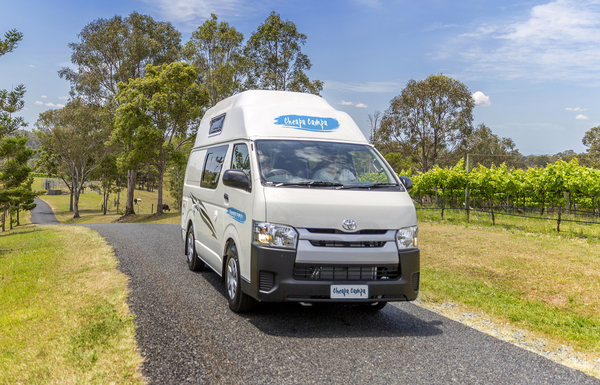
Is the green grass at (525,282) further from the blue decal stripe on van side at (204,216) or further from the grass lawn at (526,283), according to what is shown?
the blue decal stripe on van side at (204,216)

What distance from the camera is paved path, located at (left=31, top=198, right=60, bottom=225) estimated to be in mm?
56312

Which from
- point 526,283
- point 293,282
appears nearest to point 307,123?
point 293,282

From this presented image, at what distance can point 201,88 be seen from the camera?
109 feet

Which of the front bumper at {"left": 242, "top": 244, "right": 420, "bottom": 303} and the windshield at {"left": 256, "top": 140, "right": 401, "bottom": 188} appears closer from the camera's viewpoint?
the front bumper at {"left": 242, "top": 244, "right": 420, "bottom": 303}

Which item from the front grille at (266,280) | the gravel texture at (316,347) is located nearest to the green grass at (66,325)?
the gravel texture at (316,347)

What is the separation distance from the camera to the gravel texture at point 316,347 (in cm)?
392

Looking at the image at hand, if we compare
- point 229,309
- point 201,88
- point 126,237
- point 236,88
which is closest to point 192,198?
point 229,309

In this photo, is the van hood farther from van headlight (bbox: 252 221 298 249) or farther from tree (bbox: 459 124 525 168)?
tree (bbox: 459 124 525 168)

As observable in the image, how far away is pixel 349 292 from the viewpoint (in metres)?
4.89

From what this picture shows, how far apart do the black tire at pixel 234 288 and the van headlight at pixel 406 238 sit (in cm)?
189

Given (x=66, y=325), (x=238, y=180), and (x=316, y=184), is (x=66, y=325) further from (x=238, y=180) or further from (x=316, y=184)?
(x=316, y=184)

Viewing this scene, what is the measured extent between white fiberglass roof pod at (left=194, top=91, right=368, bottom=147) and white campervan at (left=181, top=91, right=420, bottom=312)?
0.02 metres

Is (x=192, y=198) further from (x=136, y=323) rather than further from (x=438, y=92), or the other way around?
(x=438, y=92)

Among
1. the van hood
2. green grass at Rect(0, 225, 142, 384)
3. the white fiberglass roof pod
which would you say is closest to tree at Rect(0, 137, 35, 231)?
green grass at Rect(0, 225, 142, 384)
